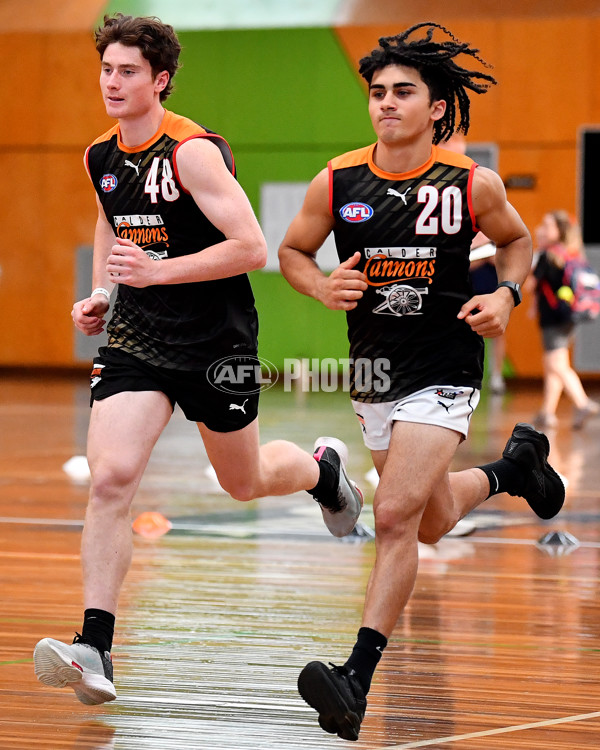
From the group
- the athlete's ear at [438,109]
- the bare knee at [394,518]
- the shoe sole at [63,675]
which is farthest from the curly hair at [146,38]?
the shoe sole at [63,675]

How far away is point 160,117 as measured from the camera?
143 inches

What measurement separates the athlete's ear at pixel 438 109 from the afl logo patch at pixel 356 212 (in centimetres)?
34

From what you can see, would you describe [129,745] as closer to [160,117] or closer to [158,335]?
[158,335]

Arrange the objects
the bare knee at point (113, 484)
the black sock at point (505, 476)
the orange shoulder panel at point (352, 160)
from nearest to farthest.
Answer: the bare knee at point (113, 484), the orange shoulder panel at point (352, 160), the black sock at point (505, 476)

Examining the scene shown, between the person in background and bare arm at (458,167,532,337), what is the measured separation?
295 inches

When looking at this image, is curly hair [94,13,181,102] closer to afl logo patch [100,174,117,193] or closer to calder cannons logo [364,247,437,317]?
afl logo patch [100,174,117,193]

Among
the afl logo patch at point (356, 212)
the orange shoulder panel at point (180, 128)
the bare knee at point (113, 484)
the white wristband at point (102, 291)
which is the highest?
the orange shoulder panel at point (180, 128)

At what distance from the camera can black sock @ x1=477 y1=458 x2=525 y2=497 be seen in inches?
A: 177

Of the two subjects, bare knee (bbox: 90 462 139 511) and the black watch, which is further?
the black watch

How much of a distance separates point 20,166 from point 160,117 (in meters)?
14.0

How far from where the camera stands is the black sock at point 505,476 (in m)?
4.49

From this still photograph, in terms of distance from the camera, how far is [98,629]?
3279mm

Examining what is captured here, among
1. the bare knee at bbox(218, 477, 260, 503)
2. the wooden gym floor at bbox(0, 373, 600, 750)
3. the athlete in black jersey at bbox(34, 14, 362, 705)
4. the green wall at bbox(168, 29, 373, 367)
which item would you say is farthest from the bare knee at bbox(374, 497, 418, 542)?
the green wall at bbox(168, 29, 373, 367)

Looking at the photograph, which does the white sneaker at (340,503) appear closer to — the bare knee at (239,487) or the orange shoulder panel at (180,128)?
the bare knee at (239,487)
